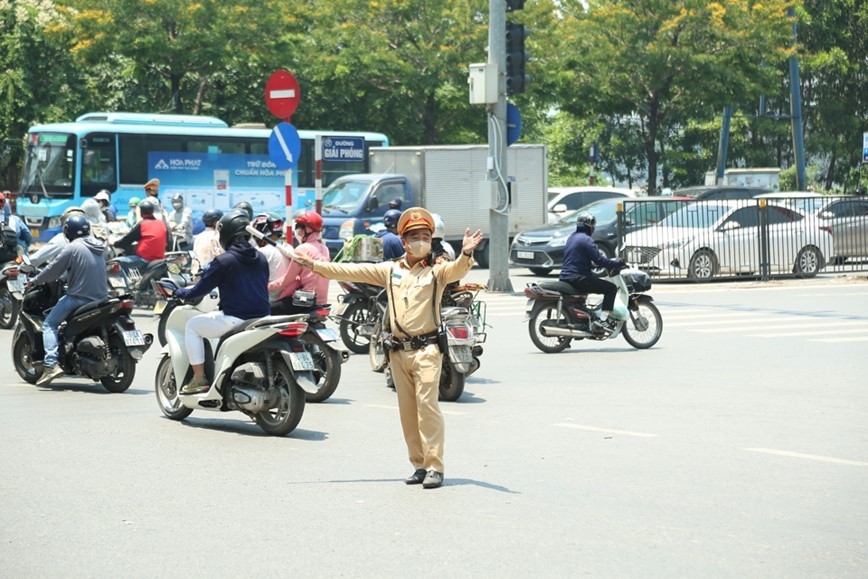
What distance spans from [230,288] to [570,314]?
20.4ft

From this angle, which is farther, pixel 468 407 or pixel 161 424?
pixel 468 407

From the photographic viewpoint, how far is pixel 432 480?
7.88 metres

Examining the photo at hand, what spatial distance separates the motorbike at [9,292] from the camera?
56.2 ft

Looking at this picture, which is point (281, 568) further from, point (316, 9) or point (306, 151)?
point (316, 9)

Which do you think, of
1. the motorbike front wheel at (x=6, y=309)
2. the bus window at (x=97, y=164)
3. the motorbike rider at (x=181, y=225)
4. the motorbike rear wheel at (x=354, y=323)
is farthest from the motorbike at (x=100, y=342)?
the bus window at (x=97, y=164)

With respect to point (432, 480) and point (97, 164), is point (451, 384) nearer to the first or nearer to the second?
point (432, 480)

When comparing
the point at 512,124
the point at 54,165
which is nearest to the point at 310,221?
the point at 512,124

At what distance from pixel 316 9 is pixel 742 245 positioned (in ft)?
66.9

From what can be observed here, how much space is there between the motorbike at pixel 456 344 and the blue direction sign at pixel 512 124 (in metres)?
9.58

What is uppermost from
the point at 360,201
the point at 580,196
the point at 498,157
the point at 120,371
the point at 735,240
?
the point at 498,157

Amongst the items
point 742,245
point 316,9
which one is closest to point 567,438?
point 742,245

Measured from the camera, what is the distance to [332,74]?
4206cm

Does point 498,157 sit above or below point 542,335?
above

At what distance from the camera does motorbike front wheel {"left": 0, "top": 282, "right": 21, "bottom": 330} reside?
17.9m
